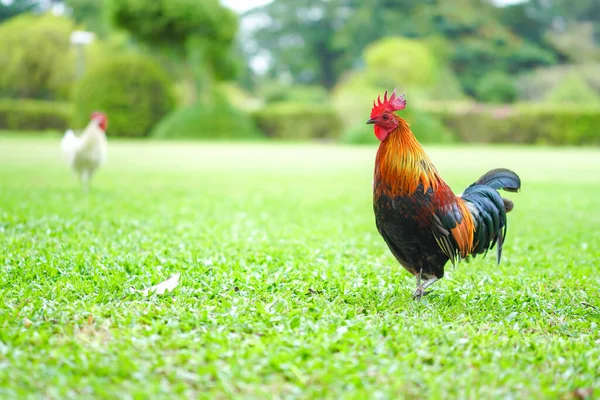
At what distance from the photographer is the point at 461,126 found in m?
32.6

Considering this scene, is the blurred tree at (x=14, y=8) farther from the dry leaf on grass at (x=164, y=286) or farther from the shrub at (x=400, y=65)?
the dry leaf on grass at (x=164, y=286)

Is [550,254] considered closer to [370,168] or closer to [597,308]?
[597,308]

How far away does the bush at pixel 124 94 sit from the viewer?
30828mm

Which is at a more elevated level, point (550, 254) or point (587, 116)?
point (587, 116)

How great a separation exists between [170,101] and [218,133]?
293 cm

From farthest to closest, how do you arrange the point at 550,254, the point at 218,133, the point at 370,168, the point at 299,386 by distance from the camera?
1. the point at 218,133
2. the point at 370,168
3. the point at 550,254
4. the point at 299,386

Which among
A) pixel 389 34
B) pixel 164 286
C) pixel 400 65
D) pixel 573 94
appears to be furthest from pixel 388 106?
pixel 389 34

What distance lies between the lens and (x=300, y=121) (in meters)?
33.7

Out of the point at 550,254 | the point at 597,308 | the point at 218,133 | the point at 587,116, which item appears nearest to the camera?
the point at 597,308

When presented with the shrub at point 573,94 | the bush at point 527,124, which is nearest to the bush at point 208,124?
the bush at point 527,124

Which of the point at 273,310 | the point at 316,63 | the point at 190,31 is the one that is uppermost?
the point at 316,63

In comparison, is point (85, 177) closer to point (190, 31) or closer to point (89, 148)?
point (89, 148)

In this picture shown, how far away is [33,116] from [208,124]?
973 cm

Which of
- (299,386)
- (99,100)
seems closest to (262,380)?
(299,386)
